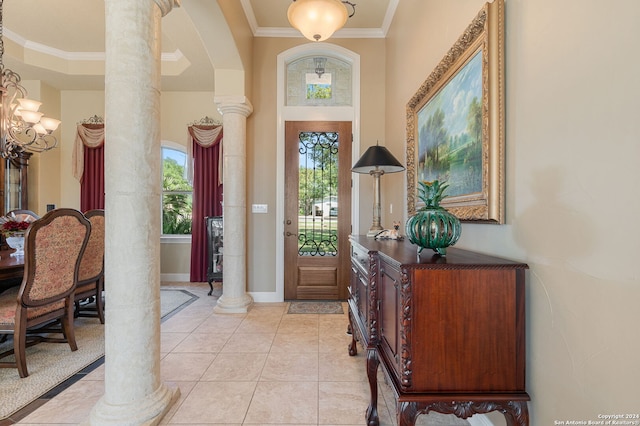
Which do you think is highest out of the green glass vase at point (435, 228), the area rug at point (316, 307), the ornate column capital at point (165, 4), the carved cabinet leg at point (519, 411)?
the ornate column capital at point (165, 4)

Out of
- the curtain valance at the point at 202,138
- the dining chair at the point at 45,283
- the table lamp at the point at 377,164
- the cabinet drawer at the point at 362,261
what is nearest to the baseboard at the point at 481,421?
the cabinet drawer at the point at 362,261

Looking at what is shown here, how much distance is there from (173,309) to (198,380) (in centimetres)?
190

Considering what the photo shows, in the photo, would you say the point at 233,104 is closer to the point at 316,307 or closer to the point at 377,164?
the point at 377,164

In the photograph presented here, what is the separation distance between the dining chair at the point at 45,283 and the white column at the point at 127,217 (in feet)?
3.45

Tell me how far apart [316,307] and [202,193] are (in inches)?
111

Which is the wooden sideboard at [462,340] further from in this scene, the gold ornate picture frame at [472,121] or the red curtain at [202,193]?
the red curtain at [202,193]

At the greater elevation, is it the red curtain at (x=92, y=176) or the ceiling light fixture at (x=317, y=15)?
the ceiling light fixture at (x=317, y=15)

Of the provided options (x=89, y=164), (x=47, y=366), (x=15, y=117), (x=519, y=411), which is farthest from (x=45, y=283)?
(x=89, y=164)

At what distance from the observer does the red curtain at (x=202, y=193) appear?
5.01m

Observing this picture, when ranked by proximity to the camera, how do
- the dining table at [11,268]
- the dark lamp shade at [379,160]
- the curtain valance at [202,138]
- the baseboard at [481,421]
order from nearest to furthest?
the baseboard at [481,421], the dining table at [11,268], the dark lamp shade at [379,160], the curtain valance at [202,138]

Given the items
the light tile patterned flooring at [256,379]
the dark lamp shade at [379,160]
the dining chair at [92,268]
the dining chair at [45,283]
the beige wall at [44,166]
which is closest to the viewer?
the light tile patterned flooring at [256,379]

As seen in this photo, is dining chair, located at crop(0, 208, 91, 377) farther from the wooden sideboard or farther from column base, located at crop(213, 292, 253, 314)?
the wooden sideboard

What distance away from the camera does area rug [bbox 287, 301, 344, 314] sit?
11.7ft

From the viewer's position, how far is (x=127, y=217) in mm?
1559
